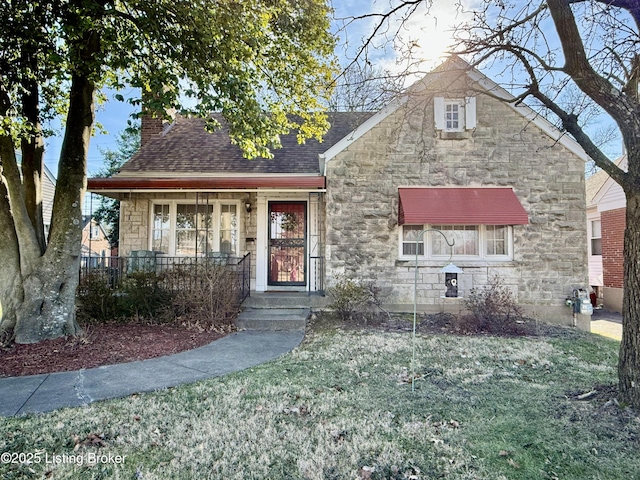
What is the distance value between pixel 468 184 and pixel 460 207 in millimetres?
827

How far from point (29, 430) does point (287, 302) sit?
5.74 metres

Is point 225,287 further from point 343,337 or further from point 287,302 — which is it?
point 343,337

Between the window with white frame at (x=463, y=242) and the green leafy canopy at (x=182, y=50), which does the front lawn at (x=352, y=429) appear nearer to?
the window with white frame at (x=463, y=242)

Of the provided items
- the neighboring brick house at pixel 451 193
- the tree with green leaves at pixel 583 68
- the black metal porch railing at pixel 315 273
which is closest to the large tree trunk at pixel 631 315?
the tree with green leaves at pixel 583 68

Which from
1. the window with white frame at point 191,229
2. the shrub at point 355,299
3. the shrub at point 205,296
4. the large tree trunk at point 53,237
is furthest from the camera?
the window with white frame at point 191,229

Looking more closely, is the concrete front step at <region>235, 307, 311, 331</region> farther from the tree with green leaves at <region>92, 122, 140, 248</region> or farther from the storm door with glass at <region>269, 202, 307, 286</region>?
the tree with green leaves at <region>92, 122, 140, 248</region>

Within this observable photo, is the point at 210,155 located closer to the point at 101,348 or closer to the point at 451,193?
the point at 101,348

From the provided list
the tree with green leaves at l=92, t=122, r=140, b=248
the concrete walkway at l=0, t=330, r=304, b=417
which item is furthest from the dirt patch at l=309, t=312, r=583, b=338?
the tree with green leaves at l=92, t=122, r=140, b=248

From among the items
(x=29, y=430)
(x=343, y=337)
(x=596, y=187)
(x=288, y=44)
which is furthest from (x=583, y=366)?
(x=596, y=187)

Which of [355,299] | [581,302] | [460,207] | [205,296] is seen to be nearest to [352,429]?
[205,296]

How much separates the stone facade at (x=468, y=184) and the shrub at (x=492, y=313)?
0.49m

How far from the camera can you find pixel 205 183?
8.84 metres

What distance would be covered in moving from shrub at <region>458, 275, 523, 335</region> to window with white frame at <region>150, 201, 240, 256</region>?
641cm

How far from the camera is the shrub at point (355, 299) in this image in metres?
8.32
